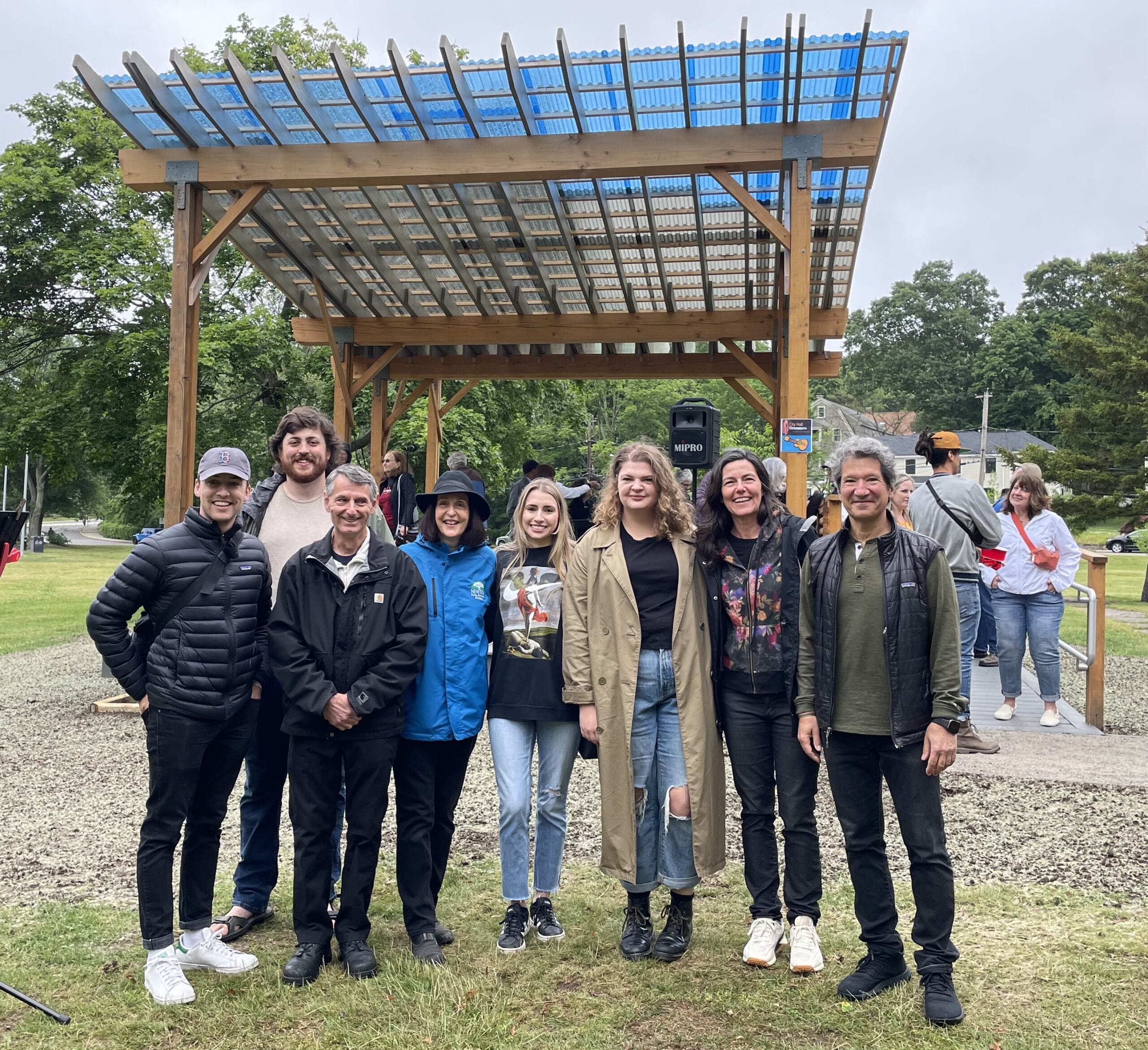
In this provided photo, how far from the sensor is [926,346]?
2731 inches

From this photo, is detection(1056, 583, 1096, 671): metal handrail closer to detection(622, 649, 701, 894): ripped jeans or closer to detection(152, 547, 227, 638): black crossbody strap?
detection(622, 649, 701, 894): ripped jeans

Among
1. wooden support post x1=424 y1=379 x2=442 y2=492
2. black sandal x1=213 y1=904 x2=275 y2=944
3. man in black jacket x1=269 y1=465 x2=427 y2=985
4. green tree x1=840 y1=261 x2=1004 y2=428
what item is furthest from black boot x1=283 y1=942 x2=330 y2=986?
green tree x1=840 y1=261 x2=1004 y2=428

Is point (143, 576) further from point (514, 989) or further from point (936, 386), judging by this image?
point (936, 386)

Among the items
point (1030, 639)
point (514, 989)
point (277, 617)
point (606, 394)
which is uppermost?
point (606, 394)

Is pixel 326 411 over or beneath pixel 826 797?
over

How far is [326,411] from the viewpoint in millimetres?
19656

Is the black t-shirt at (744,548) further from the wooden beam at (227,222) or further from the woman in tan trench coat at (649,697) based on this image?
the wooden beam at (227,222)

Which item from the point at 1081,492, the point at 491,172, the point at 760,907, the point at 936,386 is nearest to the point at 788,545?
the point at 760,907

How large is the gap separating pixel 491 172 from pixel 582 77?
974mm

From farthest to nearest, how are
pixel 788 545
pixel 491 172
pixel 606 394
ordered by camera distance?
pixel 606 394
pixel 491 172
pixel 788 545

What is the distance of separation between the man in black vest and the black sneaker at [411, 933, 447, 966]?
1.24m

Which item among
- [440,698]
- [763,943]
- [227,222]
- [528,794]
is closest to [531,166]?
[227,222]

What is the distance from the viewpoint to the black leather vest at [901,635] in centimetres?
288

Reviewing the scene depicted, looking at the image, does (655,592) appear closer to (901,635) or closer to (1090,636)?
(901,635)
